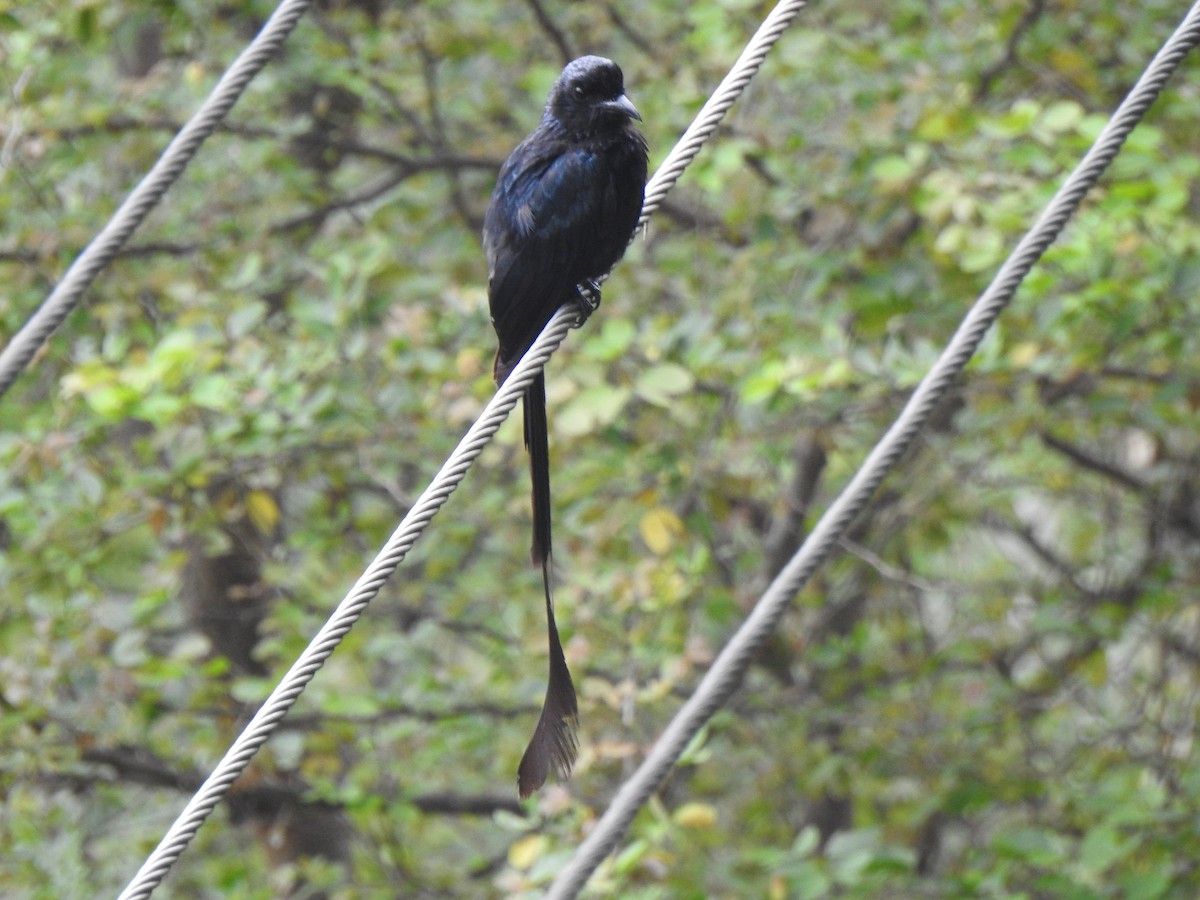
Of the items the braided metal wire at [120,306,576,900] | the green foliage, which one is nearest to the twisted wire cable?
the braided metal wire at [120,306,576,900]

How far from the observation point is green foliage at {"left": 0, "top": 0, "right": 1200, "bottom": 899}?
152 inches

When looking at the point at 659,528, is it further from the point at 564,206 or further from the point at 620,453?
the point at 564,206

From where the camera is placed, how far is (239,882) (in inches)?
165

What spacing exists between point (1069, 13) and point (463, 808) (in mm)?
3404

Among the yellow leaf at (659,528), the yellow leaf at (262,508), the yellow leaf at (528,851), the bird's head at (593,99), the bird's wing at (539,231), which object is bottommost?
the yellow leaf at (528,851)

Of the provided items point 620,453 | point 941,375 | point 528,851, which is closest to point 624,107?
point 941,375

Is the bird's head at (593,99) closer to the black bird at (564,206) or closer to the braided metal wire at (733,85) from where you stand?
the black bird at (564,206)

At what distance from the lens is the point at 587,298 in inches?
111

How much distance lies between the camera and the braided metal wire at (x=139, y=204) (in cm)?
204

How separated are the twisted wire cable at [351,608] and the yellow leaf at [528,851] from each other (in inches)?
63.0

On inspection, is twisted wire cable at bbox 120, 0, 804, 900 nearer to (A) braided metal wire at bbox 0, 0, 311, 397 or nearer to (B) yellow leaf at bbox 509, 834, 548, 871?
(A) braided metal wire at bbox 0, 0, 311, 397

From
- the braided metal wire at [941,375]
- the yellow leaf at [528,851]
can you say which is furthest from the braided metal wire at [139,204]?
the yellow leaf at [528,851]

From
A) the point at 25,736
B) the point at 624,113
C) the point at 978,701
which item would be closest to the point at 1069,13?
the point at 978,701

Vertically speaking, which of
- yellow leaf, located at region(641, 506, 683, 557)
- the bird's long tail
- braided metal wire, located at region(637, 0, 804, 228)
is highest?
braided metal wire, located at region(637, 0, 804, 228)
